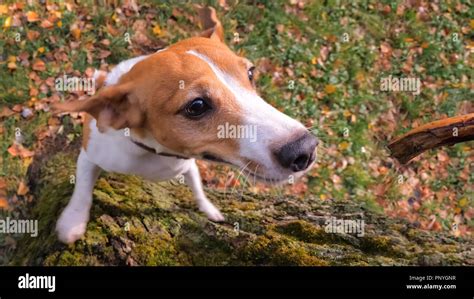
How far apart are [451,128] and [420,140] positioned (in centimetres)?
25

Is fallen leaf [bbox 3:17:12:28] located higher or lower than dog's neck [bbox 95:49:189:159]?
higher

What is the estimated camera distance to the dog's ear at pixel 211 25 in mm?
3453

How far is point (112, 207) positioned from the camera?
3582 millimetres

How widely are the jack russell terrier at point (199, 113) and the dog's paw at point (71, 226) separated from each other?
26 mm

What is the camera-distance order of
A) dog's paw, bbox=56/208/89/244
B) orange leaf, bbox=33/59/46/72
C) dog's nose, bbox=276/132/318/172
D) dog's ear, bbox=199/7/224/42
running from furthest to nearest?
1. orange leaf, bbox=33/59/46/72
2. dog's ear, bbox=199/7/224/42
3. dog's paw, bbox=56/208/89/244
4. dog's nose, bbox=276/132/318/172

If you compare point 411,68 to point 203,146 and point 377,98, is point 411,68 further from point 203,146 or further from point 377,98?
point 203,146

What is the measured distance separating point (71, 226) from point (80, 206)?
0.80 ft
